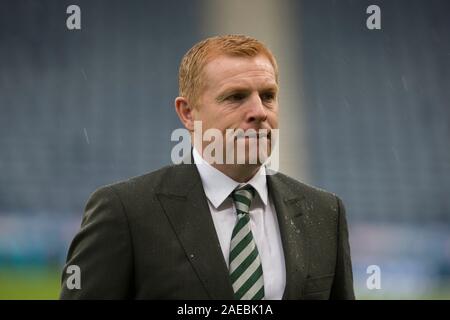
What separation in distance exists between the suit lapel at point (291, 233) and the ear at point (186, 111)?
171 mm

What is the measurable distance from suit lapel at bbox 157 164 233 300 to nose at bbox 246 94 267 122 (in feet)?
0.51

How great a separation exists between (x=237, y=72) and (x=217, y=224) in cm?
26

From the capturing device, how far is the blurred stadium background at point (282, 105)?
3.68m

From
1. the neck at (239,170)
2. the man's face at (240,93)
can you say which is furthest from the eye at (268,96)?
the neck at (239,170)

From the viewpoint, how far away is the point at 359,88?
4070mm

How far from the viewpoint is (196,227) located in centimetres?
121

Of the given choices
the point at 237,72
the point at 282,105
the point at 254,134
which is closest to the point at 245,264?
the point at 254,134

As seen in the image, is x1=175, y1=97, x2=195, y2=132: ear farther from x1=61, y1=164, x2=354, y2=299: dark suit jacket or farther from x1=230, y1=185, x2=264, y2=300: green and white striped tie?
x1=230, y1=185, x2=264, y2=300: green and white striped tie

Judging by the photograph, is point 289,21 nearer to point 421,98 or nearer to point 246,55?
point 421,98

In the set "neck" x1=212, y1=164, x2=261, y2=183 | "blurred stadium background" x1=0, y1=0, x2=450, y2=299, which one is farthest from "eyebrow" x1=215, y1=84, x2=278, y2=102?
"blurred stadium background" x1=0, y1=0, x2=450, y2=299

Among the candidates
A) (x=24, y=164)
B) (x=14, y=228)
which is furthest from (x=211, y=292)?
(x=24, y=164)

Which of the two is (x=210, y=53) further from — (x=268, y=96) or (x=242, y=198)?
(x=242, y=198)

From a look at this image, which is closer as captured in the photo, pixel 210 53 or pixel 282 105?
pixel 210 53

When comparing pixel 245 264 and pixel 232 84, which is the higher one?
pixel 232 84
